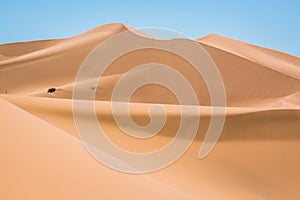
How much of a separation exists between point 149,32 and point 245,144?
733 inches

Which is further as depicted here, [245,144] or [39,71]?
[39,71]

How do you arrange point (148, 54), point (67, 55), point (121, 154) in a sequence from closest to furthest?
point (121, 154), point (148, 54), point (67, 55)

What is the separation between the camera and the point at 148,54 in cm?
1905

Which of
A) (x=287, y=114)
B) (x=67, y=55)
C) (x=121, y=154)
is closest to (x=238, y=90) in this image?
(x=287, y=114)

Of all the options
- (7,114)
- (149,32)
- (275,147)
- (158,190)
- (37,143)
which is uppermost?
(149,32)

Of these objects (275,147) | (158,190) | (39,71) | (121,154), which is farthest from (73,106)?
(39,71)

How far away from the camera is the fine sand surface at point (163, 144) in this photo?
2547 mm

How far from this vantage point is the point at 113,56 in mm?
20453

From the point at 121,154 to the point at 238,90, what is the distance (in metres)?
10.8

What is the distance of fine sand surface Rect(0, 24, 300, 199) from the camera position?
2.55 metres

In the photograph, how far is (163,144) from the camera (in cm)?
674

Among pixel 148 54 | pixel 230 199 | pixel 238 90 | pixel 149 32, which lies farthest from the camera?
pixel 149 32

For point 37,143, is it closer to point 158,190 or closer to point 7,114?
point 7,114

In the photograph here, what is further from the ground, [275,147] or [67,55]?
[67,55]
